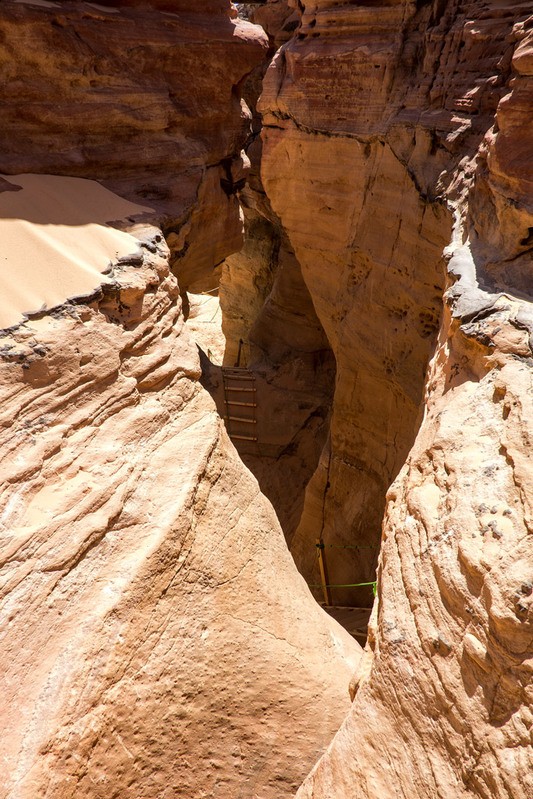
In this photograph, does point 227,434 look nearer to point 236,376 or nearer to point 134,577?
point 134,577

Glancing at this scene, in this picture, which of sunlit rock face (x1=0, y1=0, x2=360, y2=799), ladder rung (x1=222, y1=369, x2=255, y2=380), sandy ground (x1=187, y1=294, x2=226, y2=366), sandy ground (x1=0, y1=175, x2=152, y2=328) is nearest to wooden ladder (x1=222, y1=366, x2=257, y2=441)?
ladder rung (x1=222, y1=369, x2=255, y2=380)

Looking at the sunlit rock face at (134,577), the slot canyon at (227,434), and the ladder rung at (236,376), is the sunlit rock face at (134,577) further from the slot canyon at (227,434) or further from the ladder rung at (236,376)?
the ladder rung at (236,376)

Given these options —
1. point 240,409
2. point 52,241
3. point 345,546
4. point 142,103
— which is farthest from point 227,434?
point 240,409

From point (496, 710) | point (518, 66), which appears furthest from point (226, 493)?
point (518, 66)

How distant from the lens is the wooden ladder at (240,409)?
8195 mm

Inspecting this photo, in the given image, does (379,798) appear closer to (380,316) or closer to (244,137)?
(380,316)

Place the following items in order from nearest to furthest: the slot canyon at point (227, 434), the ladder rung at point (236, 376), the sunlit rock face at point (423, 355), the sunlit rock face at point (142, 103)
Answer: the sunlit rock face at point (423, 355), the slot canyon at point (227, 434), the sunlit rock face at point (142, 103), the ladder rung at point (236, 376)

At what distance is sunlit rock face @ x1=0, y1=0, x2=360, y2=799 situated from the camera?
229 cm

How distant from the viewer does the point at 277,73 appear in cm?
632

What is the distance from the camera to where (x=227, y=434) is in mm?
4129

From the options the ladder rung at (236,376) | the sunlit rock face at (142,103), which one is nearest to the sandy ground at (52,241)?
the sunlit rock face at (142,103)

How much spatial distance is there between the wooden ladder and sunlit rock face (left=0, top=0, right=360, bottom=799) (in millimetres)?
4067

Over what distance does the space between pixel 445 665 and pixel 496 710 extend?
0.22 meters

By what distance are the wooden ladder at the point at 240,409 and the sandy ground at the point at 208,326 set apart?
3075 millimetres
